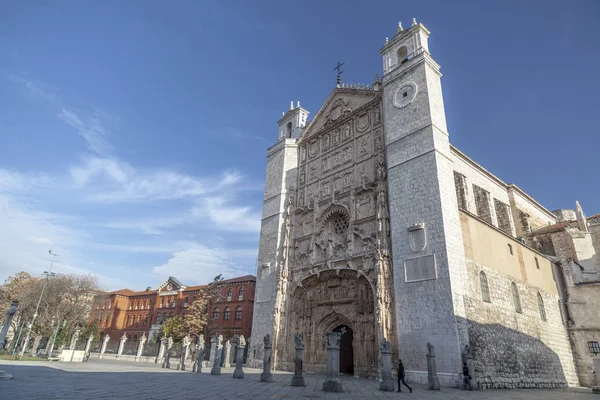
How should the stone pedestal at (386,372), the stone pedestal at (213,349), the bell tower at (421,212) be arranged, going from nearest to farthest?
the stone pedestal at (386,372) < the bell tower at (421,212) < the stone pedestal at (213,349)

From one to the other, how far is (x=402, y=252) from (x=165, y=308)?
45.7 m

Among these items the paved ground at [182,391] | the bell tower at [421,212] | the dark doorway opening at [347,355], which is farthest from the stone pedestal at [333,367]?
the dark doorway opening at [347,355]

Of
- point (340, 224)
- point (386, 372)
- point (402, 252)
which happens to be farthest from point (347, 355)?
point (340, 224)

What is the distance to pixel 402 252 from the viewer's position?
1739cm

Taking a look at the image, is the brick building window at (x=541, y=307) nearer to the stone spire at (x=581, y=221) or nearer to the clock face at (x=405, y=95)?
the stone spire at (x=581, y=221)

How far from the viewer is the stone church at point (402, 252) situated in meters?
15.5

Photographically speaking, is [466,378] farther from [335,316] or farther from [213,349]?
[213,349]

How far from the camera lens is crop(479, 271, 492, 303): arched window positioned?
16469mm

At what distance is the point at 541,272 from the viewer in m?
22.2

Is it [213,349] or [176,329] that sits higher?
[176,329]

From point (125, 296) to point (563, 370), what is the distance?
196 feet

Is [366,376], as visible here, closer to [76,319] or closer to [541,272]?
[541,272]

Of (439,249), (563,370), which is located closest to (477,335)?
(439,249)

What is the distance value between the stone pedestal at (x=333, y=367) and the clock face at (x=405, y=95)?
46.3 ft
